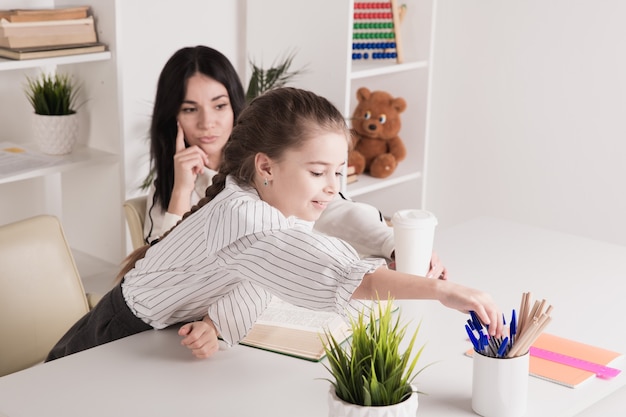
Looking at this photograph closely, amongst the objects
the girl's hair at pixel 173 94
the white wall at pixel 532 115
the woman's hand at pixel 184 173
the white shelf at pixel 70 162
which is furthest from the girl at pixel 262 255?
the white wall at pixel 532 115

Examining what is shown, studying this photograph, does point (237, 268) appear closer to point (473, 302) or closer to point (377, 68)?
point (473, 302)

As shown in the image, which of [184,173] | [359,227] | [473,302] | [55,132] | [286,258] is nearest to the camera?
[473,302]

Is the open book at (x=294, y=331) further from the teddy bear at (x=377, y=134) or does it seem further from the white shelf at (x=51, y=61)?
the teddy bear at (x=377, y=134)

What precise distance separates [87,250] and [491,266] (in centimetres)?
163

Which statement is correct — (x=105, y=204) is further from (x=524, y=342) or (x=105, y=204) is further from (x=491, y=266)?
(x=524, y=342)

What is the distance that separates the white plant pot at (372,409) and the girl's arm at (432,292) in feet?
0.58

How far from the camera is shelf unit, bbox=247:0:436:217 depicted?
10.9ft

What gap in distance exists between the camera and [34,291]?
2047 millimetres

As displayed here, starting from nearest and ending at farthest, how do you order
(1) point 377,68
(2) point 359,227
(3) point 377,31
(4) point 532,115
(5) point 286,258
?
(5) point 286,258
(2) point 359,227
(1) point 377,68
(3) point 377,31
(4) point 532,115

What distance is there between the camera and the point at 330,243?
4.96 ft

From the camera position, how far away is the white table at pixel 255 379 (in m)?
1.46

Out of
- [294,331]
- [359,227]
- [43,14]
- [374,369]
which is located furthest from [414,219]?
[43,14]

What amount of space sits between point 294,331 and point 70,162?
1436mm

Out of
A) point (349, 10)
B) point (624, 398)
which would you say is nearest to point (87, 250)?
point (349, 10)
